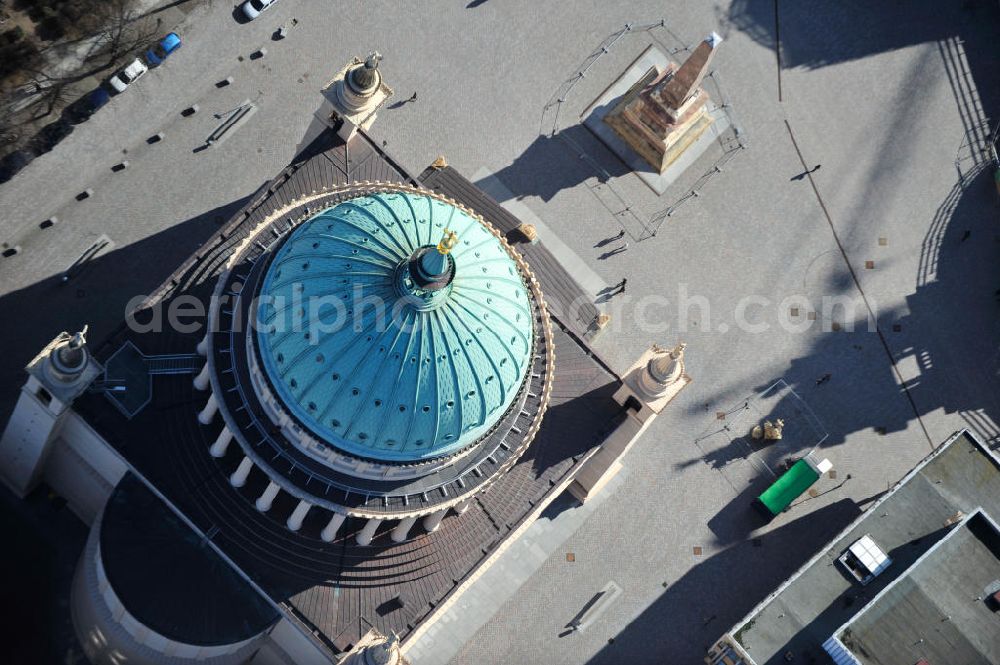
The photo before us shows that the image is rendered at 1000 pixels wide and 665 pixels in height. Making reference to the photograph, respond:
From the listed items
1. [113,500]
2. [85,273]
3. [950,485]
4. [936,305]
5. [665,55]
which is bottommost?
[950,485]

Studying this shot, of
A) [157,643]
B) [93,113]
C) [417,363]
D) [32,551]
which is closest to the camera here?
[417,363]

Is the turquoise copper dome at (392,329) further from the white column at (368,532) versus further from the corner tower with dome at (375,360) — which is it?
the white column at (368,532)

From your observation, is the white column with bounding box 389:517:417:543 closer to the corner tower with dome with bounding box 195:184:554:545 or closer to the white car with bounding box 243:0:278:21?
the corner tower with dome with bounding box 195:184:554:545

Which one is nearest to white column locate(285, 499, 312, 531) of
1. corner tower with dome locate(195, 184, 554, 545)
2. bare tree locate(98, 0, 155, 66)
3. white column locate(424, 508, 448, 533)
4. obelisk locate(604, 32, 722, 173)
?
corner tower with dome locate(195, 184, 554, 545)

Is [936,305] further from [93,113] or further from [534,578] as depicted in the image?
[93,113]

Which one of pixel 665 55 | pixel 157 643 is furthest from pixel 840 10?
pixel 157 643

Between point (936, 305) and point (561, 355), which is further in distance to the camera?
point (936, 305)

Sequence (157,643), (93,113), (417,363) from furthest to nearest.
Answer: (93,113), (157,643), (417,363)
